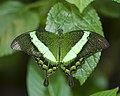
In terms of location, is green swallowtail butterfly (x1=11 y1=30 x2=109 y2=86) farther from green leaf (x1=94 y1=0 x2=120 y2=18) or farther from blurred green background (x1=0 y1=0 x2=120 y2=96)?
green leaf (x1=94 y1=0 x2=120 y2=18)

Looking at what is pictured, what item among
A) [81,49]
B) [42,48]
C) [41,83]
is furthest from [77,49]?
[41,83]

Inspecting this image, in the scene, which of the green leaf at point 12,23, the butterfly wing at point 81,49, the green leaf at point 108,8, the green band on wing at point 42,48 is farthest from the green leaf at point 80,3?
the green leaf at point 108,8

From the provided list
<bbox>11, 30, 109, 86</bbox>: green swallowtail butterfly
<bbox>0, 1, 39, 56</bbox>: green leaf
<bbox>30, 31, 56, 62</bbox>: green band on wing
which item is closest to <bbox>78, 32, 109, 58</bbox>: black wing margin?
<bbox>11, 30, 109, 86</bbox>: green swallowtail butterfly

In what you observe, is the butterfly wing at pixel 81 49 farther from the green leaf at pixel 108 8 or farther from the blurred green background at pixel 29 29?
the green leaf at pixel 108 8

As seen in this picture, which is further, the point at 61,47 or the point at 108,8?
the point at 108,8

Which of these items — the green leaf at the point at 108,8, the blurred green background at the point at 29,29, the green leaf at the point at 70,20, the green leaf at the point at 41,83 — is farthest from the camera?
the green leaf at the point at 108,8

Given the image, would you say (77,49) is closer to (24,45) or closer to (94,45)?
(94,45)
